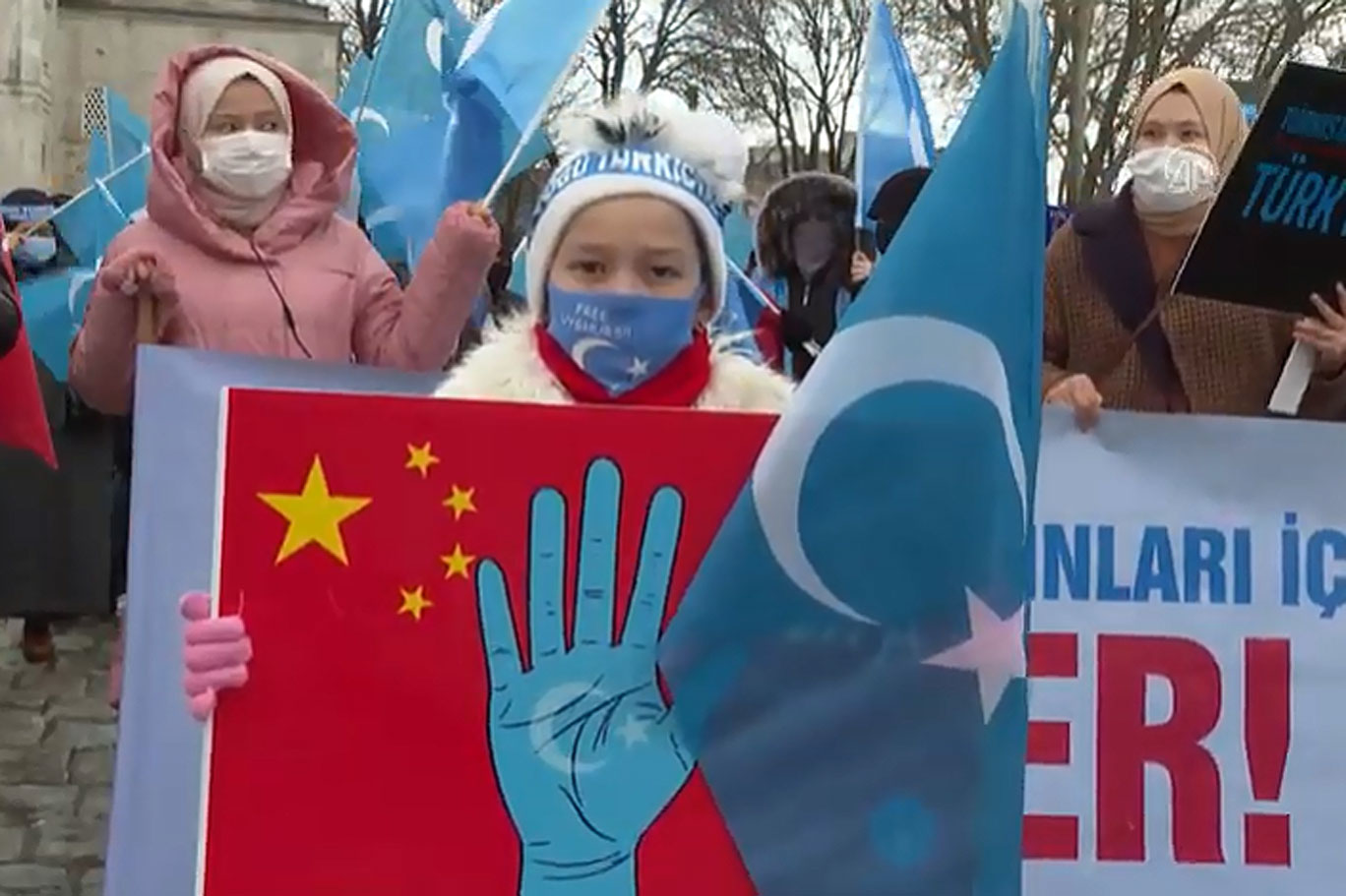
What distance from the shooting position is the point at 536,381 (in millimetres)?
2695

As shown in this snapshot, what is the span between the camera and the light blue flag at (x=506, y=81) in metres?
4.80

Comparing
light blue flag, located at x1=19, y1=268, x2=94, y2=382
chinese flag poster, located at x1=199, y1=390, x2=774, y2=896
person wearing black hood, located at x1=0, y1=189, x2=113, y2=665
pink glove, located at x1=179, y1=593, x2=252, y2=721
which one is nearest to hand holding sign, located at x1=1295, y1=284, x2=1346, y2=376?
chinese flag poster, located at x1=199, y1=390, x2=774, y2=896

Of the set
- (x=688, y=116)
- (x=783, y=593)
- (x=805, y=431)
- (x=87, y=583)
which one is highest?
(x=688, y=116)

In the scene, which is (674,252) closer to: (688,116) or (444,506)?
(688,116)

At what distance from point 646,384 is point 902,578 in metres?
0.59

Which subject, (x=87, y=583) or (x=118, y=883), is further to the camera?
(x=87, y=583)

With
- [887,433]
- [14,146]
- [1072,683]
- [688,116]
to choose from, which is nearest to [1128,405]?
[1072,683]

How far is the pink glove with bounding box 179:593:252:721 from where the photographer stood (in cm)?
224

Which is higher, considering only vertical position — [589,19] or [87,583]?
[589,19]

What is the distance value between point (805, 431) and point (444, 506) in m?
0.44

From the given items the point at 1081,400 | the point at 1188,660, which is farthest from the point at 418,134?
the point at 1188,660

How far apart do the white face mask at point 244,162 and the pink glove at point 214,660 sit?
192cm

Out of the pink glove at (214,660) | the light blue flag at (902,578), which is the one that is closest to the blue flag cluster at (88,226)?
the pink glove at (214,660)

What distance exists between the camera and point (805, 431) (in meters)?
2.23
